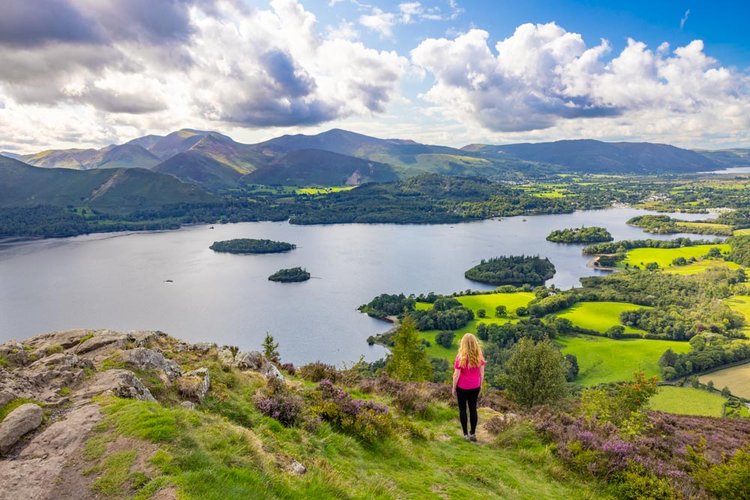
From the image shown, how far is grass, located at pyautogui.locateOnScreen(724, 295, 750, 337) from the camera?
93656 mm

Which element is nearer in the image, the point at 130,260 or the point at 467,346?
the point at 467,346

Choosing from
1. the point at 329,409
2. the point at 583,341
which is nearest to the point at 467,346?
the point at 329,409

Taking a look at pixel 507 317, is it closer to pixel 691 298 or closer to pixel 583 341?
pixel 583 341

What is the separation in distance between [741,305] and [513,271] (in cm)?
5266

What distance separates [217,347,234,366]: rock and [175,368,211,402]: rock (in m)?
1.85

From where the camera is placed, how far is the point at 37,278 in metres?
127

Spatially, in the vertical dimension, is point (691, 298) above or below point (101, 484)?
below

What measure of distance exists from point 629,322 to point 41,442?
10239cm

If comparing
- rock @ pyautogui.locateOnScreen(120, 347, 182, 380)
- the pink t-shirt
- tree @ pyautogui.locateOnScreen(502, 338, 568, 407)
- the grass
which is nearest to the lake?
the grass

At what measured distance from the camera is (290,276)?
126938 millimetres

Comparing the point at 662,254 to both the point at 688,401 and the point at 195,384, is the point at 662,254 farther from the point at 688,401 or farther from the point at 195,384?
the point at 195,384

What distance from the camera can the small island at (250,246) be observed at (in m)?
166

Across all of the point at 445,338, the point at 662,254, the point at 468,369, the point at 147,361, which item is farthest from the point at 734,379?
the point at 662,254

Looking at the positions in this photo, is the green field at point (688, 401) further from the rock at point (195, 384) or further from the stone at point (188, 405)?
the stone at point (188, 405)
